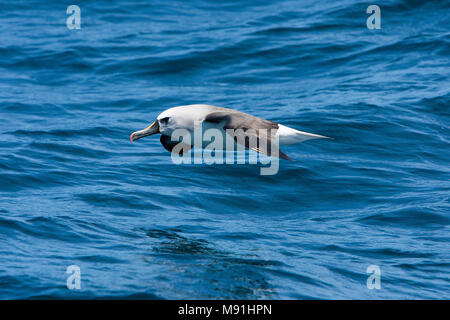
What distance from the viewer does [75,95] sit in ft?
66.3

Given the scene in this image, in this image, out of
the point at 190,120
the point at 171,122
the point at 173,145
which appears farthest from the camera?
the point at 173,145

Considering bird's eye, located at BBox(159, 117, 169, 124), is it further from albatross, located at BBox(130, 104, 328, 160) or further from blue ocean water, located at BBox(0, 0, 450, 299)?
blue ocean water, located at BBox(0, 0, 450, 299)

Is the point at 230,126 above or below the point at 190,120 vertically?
below

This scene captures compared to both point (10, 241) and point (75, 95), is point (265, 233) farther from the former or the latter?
point (75, 95)

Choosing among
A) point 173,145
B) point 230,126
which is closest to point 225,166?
point 173,145

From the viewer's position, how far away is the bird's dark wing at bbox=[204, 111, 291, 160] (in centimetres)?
1048

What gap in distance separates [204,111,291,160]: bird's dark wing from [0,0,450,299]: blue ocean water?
170 centimetres

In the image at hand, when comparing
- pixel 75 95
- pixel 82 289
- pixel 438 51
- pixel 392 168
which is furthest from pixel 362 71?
pixel 82 289

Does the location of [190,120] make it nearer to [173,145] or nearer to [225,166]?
[173,145]

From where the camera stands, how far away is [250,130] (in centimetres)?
1108

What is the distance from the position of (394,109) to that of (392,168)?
3.14 metres

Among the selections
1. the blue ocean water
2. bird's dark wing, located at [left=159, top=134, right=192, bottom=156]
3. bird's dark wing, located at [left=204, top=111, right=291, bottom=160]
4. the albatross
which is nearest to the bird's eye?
the albatross

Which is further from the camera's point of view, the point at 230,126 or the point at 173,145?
the point at 173,145

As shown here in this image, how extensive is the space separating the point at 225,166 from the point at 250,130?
14.3 feet
